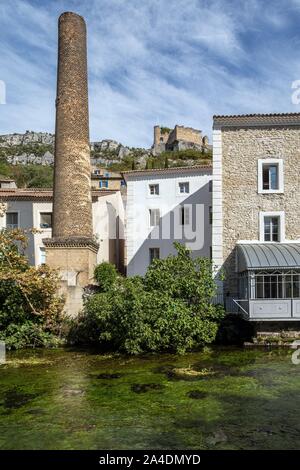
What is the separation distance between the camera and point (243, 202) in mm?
22094

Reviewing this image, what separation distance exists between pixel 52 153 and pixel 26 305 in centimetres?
10714

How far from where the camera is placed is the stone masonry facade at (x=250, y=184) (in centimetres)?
2186

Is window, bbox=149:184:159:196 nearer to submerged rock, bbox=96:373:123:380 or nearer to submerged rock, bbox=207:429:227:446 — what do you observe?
submerged rock, bbox=96:373:123:380

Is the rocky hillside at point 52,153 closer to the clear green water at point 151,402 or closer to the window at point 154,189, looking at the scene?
the window at point 154,189

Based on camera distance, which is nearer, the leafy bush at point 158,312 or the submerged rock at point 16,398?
the submerged rock at point 16,398

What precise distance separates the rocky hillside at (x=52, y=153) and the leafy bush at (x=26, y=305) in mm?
69827

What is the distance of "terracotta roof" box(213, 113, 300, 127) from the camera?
22.0 m

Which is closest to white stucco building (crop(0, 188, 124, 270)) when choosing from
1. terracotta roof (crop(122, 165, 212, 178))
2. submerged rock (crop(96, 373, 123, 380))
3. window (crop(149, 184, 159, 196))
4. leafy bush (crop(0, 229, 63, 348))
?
terracotta roof (crop(122, 165, 212, 178))

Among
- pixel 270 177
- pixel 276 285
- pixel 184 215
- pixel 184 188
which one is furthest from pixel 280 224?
pixel 184 188

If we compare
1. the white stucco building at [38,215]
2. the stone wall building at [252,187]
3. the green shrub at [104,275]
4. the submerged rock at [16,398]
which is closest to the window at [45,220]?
the white stucco building at [38,215]

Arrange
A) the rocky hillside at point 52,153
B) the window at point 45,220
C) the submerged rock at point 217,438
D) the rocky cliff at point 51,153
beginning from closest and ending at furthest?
the submerged rock at point 217,438 < the window at point 45,220 < the rocky hillside at point 52,153 < the rocky cliff at point 51,153

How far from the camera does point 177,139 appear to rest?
101938mm

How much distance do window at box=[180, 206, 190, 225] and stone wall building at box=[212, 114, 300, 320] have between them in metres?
12.0

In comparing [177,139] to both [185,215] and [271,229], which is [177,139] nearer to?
[185,215]
